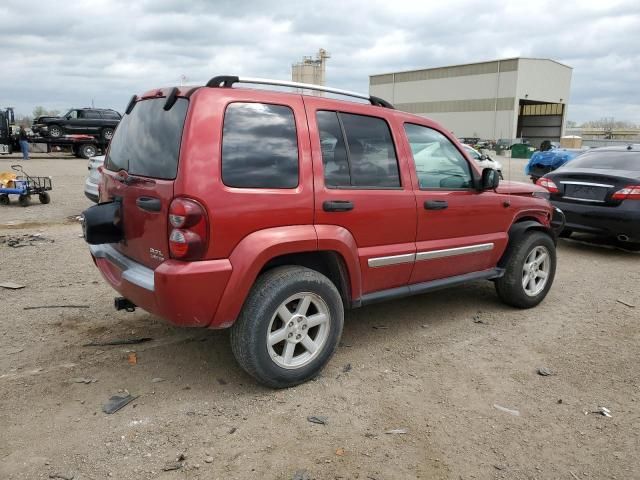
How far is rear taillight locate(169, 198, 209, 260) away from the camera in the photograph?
287 centimetres

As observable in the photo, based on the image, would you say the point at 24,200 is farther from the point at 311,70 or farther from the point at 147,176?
the point at 311,70

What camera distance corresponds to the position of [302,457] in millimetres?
2734

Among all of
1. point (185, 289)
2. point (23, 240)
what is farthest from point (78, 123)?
point (185, 289)

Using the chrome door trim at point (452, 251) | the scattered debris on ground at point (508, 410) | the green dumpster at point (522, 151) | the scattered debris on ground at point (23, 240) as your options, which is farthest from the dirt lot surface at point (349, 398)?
the green dumpster at point (522, 151)

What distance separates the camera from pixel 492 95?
5862 centimetres

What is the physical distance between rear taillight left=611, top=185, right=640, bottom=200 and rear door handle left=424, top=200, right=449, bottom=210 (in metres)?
4.35

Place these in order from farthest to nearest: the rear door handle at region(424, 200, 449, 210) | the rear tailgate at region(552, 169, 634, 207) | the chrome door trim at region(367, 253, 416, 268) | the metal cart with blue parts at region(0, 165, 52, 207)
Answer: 1. the metal cart with blue parts at region(0, 165, 52, 207)
2. the rear tailgate at region(552, 169, 634, 207)
3. the rear door handle at region(424, 200, 449, 210)
4. the chrome door trim at region(367, 253, 416, 268)

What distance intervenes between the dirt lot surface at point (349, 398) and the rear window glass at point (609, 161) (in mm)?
3379

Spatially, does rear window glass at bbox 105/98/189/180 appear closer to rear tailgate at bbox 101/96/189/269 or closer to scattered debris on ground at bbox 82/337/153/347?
rear tailgate at bbox 101/96/189/269

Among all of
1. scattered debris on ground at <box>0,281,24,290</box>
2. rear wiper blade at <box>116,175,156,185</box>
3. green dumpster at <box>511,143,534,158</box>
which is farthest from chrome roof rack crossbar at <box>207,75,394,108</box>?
green dumpster at <box>511,143,534,158</box>

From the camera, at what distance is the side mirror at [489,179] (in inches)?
171

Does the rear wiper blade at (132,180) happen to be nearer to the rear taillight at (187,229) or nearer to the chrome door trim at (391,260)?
the rear taillight at (187,229)

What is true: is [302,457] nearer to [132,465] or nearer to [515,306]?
[132,465]

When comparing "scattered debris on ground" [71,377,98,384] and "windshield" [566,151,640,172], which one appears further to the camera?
"windshield" [566,151,640,172]
